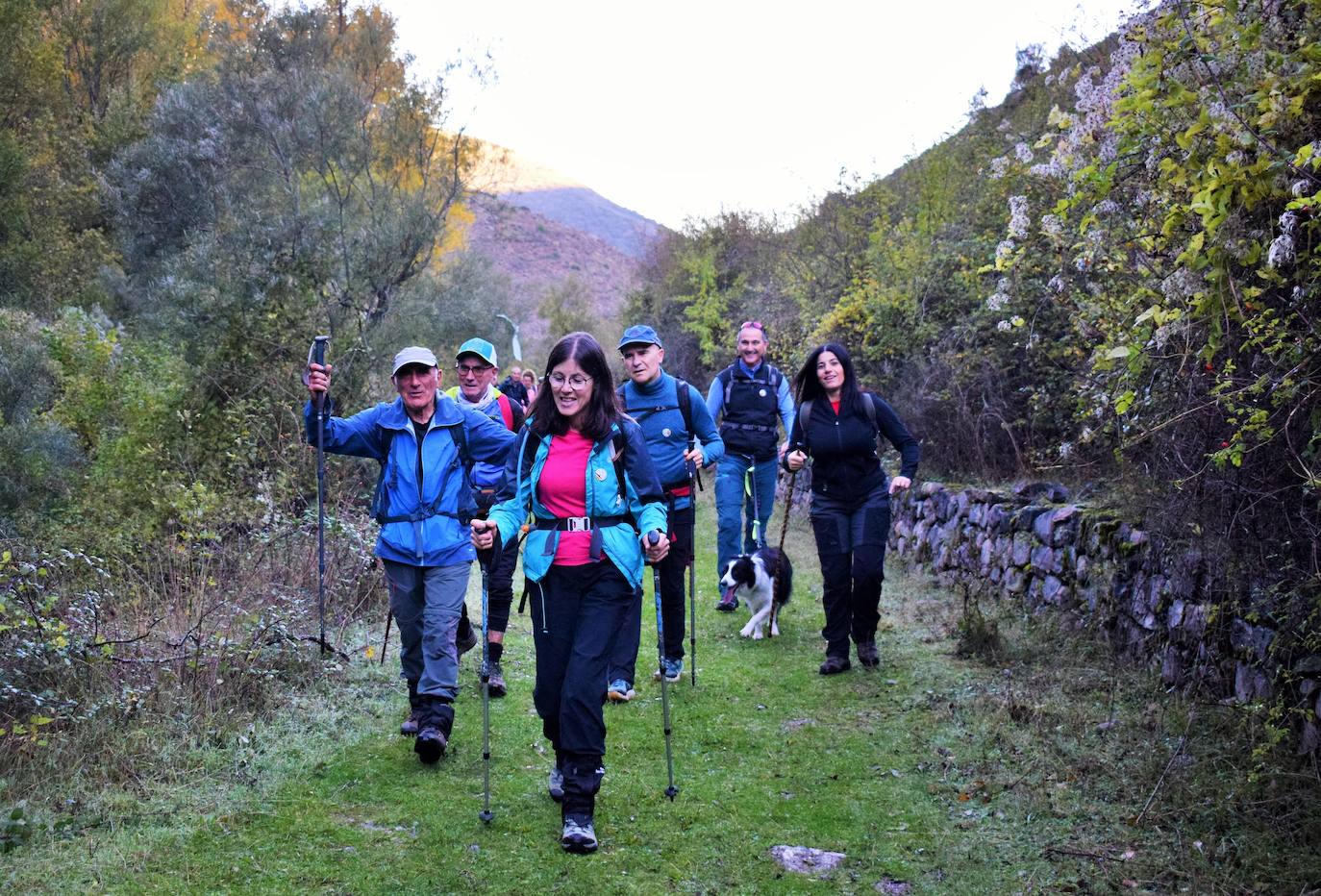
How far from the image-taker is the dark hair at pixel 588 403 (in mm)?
5070

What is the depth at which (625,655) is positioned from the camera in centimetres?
596

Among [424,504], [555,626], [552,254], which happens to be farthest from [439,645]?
[552,254]

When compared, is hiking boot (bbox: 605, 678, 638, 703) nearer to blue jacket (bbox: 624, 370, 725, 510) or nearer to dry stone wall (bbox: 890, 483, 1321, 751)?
blue jacket (bbox: 624, 370, 725, 510)

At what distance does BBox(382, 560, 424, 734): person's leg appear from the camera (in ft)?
19.9

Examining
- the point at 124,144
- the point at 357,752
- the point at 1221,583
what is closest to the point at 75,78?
the point at 124,144

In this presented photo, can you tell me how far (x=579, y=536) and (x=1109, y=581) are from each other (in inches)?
173

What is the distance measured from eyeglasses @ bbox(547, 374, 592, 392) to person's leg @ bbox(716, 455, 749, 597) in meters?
4.66

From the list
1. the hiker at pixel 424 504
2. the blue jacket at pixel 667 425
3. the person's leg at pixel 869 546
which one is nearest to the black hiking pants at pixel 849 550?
the person's leg at pixel 869 546

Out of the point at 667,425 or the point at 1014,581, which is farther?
the point at 1014,581

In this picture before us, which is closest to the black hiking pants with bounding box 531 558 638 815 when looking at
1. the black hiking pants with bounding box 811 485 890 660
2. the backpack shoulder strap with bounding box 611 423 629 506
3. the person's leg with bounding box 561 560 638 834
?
the person's leg with bounding box 561 560 638 834

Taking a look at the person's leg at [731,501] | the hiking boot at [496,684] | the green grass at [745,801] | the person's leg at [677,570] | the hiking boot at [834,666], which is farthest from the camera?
the person's leg at [731,501]

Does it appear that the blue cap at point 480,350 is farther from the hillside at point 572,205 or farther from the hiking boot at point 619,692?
the hillside at point 572,205

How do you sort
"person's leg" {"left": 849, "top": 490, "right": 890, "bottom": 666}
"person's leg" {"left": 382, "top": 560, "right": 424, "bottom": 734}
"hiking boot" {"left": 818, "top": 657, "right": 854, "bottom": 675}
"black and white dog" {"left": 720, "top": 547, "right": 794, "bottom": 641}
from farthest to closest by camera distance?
"black and white dog" {"left": 720, "top": 547, "right": 794, "bottom": 641}, "hiking boot" {"left": 818, "top": 657, "right": 854, "bottom": 675}, "person's leg" {"left": 849, "top": 490, "right": 890, "bottom": 666}, "person's leg" {"left": 382, "top": 560, "right": 424, "bottom": 734}

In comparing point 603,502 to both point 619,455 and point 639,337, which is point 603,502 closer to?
point 619,455
